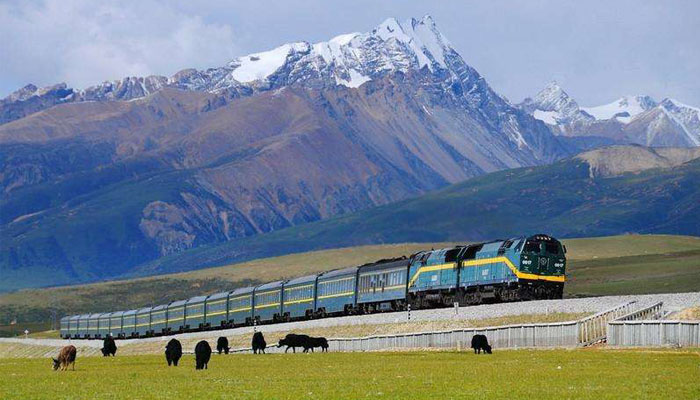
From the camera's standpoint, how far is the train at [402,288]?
274ft

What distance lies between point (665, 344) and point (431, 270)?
35.3 metres

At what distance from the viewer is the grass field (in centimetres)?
3788

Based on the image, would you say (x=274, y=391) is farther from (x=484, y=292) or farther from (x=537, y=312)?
(x=484, y=292)

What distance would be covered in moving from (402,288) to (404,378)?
5148cm

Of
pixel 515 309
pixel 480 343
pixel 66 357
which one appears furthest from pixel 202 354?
pixel 515 309

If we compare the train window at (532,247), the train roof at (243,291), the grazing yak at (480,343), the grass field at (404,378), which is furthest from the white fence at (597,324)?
the train roof at (243,291)

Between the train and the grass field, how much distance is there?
72.0 feet

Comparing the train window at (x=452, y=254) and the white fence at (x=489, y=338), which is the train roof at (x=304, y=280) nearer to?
the train window at (x=452, y=254)

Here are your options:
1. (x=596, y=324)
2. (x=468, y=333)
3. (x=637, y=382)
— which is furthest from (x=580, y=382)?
(x=468, y=333)

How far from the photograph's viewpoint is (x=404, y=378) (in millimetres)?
44812

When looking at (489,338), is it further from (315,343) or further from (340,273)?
(340,273)

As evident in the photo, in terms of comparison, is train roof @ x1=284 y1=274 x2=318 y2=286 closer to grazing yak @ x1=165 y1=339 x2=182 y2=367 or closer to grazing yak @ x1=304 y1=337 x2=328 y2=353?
grazing yak @ x1=304 y1=337 x2=328 y2=353

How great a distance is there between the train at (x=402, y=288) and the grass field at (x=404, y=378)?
21948mm

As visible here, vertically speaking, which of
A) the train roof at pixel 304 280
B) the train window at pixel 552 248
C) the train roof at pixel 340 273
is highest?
the train window at pixel 552 248
